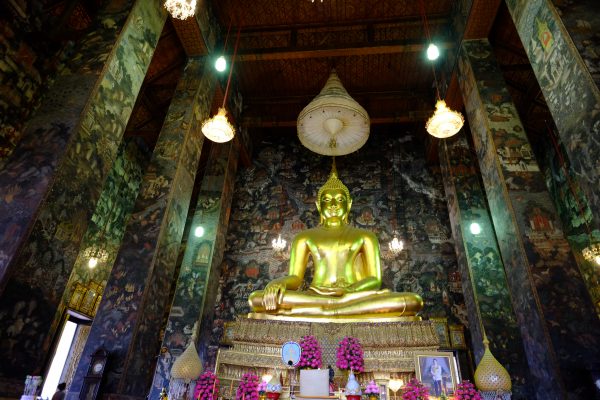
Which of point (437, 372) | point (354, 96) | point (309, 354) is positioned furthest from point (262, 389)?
point (354, 96)

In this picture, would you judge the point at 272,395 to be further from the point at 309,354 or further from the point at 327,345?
the point at 327,345

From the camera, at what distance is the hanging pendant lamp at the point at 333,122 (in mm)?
6250

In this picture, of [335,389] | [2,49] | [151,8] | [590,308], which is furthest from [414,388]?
[2,49]

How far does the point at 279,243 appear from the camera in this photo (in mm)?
7645

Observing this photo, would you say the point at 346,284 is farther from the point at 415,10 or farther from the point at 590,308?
the point at 415,10

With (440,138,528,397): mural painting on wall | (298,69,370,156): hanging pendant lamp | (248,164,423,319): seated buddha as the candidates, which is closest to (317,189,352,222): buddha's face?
(248,164,423,319): seated buddha

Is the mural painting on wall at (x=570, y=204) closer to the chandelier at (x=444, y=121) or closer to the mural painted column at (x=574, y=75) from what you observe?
the chandelier at (x=444, y=121)

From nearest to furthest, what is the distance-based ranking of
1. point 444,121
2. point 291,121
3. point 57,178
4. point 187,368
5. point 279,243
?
1. point 57,178
2. point 187,368
3. point 444,121
4. point 279,243
5. point 291,121

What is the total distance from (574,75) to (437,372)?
9.86 feet

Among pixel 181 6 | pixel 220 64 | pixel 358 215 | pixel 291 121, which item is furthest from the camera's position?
pixel 291 121

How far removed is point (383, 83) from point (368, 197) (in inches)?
98.1

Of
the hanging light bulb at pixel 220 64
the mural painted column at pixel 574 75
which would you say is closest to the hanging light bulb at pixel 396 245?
the mural painted column at pixel 574 75

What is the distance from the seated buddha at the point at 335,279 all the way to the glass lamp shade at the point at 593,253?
134 inches

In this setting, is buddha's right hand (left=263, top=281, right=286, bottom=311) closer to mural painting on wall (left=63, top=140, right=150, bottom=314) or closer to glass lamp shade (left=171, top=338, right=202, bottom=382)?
glass lamp shade (left=171, top=338, right=202, bottom=382)
